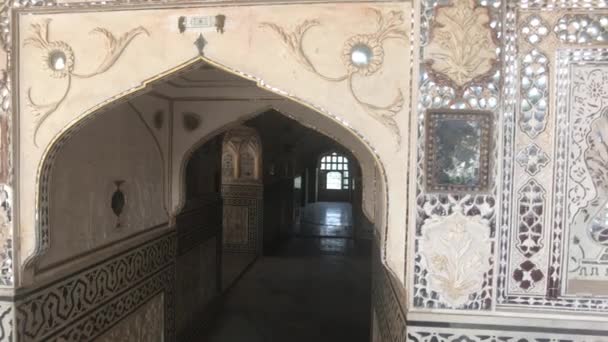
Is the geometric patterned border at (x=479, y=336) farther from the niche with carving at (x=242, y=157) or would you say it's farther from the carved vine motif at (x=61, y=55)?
the niche with carving at (x=242, y=157)

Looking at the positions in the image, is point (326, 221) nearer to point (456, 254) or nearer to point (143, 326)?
point (143, 326)

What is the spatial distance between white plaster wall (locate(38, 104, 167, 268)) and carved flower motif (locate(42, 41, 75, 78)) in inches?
16.1

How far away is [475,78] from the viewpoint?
1.66 m

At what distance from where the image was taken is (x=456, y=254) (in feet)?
5.57


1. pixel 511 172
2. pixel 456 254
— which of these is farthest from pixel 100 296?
pixel 511 172

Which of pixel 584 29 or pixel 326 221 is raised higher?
pixel 584 29

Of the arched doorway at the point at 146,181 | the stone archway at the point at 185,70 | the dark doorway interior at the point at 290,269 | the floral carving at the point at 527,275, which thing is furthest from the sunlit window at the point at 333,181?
the floral carving at the point at 527,275

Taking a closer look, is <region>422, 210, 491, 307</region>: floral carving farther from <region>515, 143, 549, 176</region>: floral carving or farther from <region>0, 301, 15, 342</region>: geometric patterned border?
<region>0, 301, 15, 342</region>: geometric patterned border

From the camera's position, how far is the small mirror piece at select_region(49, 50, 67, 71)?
6.07 ft

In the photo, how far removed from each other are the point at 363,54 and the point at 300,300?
3.82m

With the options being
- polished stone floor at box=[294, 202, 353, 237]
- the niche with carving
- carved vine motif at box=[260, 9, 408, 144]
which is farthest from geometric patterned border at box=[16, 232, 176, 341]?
polished stone floor at box=[294, 202, 353, 237]

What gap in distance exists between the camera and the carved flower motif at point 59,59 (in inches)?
72.5

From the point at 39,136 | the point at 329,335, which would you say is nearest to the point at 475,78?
the point at 39,136

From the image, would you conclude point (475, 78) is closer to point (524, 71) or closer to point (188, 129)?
point (524, 71)
